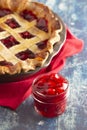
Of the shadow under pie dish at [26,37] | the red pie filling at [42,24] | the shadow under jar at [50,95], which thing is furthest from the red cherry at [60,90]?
the red pie filling at [42,24]

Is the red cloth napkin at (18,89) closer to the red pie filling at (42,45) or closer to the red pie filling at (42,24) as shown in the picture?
the red pie filling at (42,45)

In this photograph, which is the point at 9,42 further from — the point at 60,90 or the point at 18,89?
the point at 60,90

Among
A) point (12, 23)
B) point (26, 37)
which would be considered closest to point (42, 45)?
point (26, 37)

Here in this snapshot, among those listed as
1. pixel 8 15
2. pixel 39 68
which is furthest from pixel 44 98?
pixel 8 15

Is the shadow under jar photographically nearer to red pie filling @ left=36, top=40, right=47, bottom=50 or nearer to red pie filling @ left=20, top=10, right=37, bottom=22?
red pie filling @ left=36, top=40, right=47, bottom=50

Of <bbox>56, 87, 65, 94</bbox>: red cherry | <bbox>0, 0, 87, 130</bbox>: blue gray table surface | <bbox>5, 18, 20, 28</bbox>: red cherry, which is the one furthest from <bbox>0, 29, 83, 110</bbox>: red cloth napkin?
<bbox>5, 18, 20, 28</bbox>: red cherry

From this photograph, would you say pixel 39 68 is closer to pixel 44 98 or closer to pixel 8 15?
pixel 44 98
